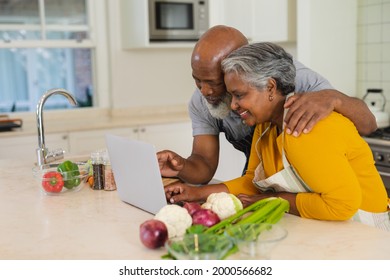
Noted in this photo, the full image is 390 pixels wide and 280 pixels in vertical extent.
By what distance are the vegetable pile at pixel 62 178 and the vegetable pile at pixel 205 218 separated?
2.40 ft

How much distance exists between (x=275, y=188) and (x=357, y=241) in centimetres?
42

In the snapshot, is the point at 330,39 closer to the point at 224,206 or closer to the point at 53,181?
the point at 53,181

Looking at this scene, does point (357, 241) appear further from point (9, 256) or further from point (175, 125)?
point (175, 125)

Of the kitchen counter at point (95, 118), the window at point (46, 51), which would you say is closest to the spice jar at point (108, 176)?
the kitchen counter at point (95, 118)

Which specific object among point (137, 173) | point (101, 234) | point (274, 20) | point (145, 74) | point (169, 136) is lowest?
point (169, 136)

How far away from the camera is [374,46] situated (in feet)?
12.8

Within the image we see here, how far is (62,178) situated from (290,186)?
894 millimetres

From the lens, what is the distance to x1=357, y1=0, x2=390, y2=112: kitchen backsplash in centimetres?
381

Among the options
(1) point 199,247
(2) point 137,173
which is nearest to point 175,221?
(1) point 199,247

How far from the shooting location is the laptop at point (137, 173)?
1.67m

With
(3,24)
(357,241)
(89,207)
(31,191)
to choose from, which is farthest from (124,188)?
(3,24)

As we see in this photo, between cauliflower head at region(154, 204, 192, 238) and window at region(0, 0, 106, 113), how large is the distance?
12.0ft

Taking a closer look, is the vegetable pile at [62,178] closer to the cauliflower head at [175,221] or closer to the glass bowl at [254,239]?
the cauliflower head at [175,221]
